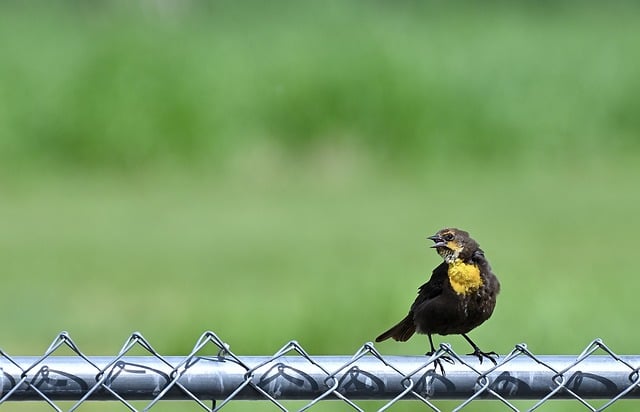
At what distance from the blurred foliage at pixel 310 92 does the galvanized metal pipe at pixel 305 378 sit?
10948 millimetres

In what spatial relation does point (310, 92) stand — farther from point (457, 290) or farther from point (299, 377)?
point (299, 377)

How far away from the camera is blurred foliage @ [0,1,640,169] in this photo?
1386 cm

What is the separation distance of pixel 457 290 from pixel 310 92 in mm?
10406

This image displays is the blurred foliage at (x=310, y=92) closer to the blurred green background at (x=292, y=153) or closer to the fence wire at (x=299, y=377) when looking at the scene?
the blurred green background at (x=292, y=153)

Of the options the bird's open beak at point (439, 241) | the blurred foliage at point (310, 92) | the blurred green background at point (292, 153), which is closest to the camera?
the bird's open beak at point (439, 241)

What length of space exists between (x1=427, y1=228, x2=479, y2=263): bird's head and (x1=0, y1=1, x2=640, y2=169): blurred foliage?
10068 mm

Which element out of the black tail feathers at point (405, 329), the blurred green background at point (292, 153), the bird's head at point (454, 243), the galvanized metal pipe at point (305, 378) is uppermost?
the blurred green background at point (292, 153)

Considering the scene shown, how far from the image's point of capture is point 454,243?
3.73 meters

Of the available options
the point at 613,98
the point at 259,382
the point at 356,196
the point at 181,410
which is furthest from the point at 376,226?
the point at 259,382

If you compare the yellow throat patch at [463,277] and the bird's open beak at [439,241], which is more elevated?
the bird's open beak at [439,241]

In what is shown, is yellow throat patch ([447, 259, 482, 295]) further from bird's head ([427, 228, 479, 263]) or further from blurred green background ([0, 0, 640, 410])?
blurred green background ([0, 0, 640, 410])

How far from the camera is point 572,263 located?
1051 centimetres

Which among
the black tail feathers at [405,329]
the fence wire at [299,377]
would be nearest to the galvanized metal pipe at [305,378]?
the fence wire at [299,377]

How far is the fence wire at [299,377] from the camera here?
2779mm
